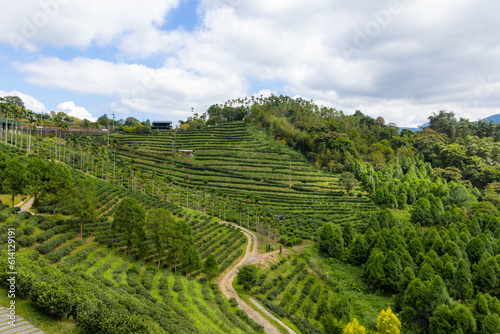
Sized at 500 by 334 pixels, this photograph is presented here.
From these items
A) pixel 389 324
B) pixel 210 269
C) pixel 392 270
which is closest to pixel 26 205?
pixel 210 269

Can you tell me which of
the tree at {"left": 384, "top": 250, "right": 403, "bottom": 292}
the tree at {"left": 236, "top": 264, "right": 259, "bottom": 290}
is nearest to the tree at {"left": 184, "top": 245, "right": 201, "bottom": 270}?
the tree at {"left": 236, "top": 264, "right": 259, "bottom": 290}

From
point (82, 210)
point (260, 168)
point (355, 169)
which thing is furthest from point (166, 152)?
point (82, 210)

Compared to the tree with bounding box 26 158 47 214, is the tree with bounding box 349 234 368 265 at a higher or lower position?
lower

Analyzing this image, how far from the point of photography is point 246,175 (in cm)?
9262

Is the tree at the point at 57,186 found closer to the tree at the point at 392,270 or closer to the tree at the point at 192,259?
the tree at the point at 192,259

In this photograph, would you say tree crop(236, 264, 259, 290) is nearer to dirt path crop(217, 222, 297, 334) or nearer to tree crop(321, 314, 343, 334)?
dirt path crop(217, 222, 297, 334)

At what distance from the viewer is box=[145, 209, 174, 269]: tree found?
35.1 metres

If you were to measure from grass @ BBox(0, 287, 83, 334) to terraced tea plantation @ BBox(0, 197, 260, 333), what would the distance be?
1388 millimetres

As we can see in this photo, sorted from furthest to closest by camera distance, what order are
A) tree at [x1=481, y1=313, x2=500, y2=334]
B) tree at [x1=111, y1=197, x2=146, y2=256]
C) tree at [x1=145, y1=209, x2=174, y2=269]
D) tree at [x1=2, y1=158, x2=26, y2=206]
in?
1. tree at [x1=145, y1=209, x2=174, y2=269]
2. tree at [x1=111, y1=197, x2=146, y2=256]
3. tree at [x1=2, y1=158, x2=26, y2=206]
4. tree at [x1=481, y1=313, x2=500, y2=334]

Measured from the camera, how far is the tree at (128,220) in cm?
3488

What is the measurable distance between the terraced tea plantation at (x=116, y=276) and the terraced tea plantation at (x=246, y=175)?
30.4 metres

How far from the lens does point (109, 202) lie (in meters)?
48.2

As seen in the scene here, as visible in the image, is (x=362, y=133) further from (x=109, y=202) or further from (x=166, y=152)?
(x=109, y=202)

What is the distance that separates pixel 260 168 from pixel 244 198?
22.1 m
